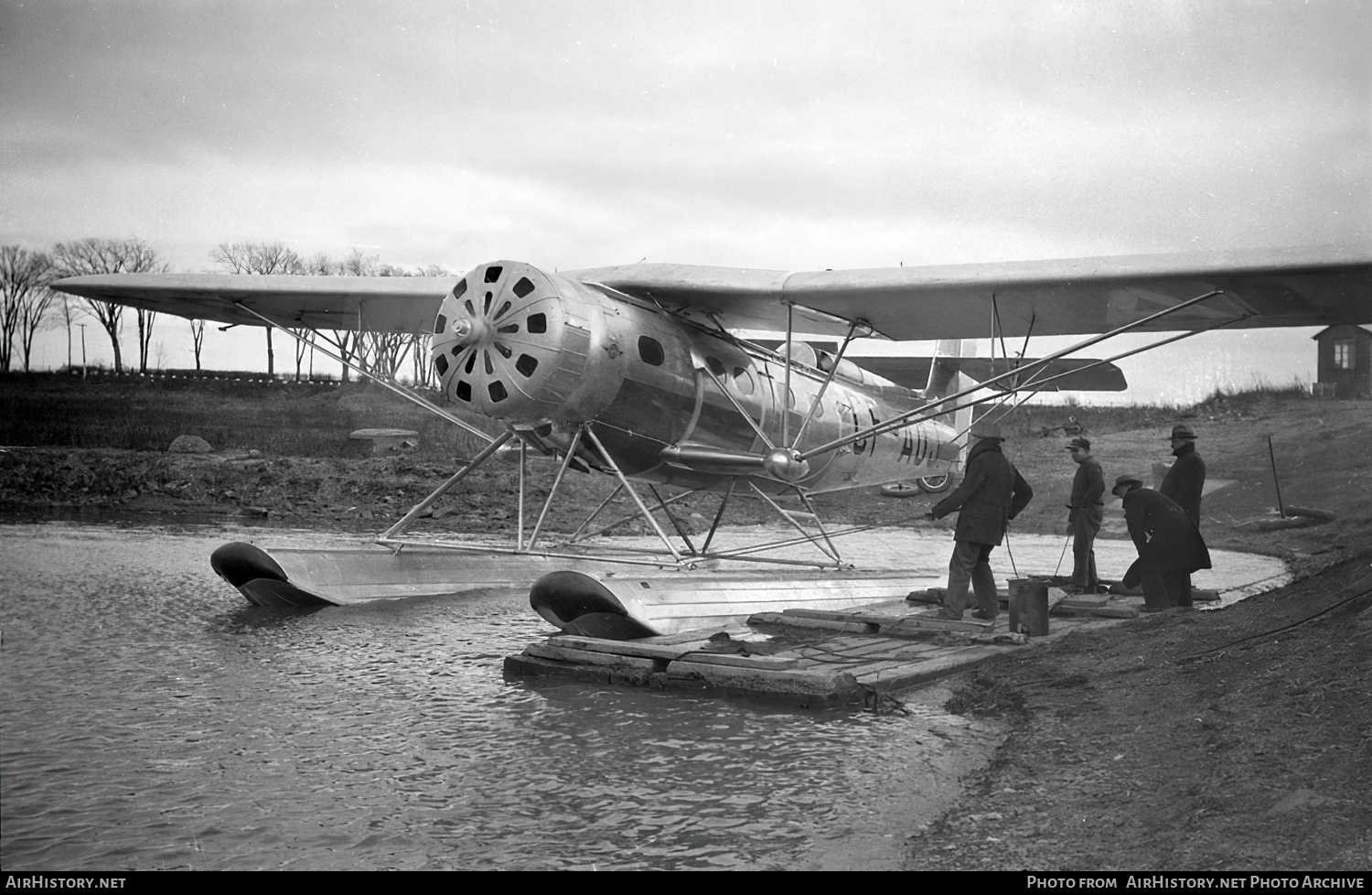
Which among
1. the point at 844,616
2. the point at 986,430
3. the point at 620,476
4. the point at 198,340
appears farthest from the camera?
the point at 198,340

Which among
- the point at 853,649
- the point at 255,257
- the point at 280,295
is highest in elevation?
the point at 255,257

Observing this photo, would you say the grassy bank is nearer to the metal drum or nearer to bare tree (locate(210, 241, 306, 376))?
the metal drum

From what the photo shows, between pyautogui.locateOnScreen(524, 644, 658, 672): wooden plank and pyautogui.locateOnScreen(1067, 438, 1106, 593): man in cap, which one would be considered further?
pyautogui.locateOnScreen(1067, 438, 1106, 593): man in cap

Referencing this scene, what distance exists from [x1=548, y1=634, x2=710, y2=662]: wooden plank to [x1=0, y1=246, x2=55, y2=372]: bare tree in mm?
3836

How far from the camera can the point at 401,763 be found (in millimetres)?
4715

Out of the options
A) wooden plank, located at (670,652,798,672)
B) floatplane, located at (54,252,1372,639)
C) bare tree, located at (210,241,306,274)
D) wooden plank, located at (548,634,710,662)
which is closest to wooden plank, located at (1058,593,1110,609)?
floatplane, located at (54,252,1372,639)

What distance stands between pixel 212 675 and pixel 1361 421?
2503 cm

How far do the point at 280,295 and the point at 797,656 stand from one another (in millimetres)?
7444

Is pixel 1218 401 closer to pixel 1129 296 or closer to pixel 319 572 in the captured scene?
pixel 1129 296

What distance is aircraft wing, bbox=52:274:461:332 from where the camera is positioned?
11.0 meters

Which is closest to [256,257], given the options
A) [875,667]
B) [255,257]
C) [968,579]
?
[255,257]

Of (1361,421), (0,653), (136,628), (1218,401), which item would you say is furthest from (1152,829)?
(1218,401)

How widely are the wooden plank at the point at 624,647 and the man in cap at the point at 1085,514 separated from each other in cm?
596

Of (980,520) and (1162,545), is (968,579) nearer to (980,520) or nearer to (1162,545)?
(980,520)
